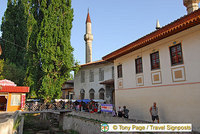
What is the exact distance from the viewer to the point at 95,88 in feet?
74.9

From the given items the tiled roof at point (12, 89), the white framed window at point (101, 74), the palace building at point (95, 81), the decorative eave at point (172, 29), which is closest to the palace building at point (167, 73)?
the decorative eave at point (172, 29)

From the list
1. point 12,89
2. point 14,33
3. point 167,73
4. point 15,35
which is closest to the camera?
point 167,73

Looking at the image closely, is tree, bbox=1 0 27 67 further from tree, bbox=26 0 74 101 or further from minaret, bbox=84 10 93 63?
minaret, bbox=84 10 93 63

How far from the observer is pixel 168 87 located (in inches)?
347

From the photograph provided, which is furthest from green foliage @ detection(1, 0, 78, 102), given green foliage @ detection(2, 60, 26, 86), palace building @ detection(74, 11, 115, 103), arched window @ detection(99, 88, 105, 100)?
arched window @ detection(99, 88, 105, 100)

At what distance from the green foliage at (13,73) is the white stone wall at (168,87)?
1621 centimetres

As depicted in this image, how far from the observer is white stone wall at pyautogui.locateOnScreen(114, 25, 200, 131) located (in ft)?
24.7

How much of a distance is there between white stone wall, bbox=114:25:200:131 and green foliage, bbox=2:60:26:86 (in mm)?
16210

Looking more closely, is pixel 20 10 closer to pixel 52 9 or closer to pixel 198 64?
pixel 52 9

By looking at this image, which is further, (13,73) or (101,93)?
(101,93)

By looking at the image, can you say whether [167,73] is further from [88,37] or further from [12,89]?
[88,37]

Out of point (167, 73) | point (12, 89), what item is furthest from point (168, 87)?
point (12, 89)

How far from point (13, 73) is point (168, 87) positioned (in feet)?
66.3

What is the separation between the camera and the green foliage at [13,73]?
2039 centimetres
